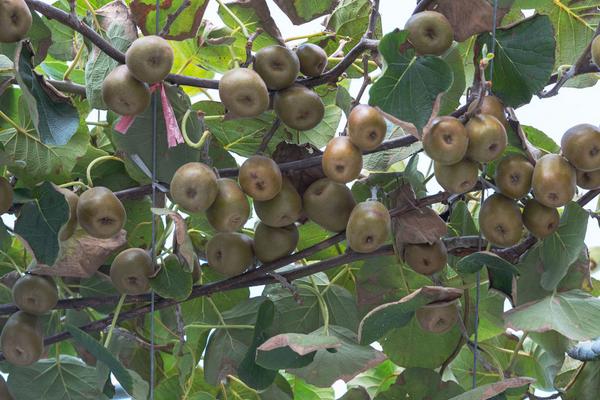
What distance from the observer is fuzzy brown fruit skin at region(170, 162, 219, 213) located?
0.74 metres

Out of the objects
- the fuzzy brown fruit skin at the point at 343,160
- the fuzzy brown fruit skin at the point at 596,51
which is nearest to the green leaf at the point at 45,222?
the fuzzy brown fruit skin at the point at 343,160

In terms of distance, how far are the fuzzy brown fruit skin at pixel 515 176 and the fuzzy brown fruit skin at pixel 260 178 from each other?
6.8 inches

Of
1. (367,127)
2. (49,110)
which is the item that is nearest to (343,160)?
(367,127)

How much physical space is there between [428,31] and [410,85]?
0.14ft

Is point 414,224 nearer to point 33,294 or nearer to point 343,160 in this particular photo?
point 343,160

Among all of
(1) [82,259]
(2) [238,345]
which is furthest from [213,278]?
(1) [82,259]

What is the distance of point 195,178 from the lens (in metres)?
0.74

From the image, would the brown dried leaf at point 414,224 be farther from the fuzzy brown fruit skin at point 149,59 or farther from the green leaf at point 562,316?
the fuzzy brown fruit skin at point 149,59

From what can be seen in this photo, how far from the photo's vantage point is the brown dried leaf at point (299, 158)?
83 cm

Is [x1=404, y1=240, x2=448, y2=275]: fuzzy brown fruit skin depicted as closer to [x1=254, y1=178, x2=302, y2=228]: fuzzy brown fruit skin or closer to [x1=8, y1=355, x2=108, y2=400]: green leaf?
[x1=254, y1=178, x2=302, y2=228]: fuzzy brown fruit skin

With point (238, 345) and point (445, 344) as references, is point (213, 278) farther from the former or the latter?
point (445, 344)

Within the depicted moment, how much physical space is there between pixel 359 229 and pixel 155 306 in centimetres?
24

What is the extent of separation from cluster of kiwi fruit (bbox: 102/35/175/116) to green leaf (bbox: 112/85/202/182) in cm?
8

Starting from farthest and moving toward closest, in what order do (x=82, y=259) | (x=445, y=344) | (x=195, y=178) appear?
(x=445, y=344) < (x=82, y=259) < (x=195, y=178)
